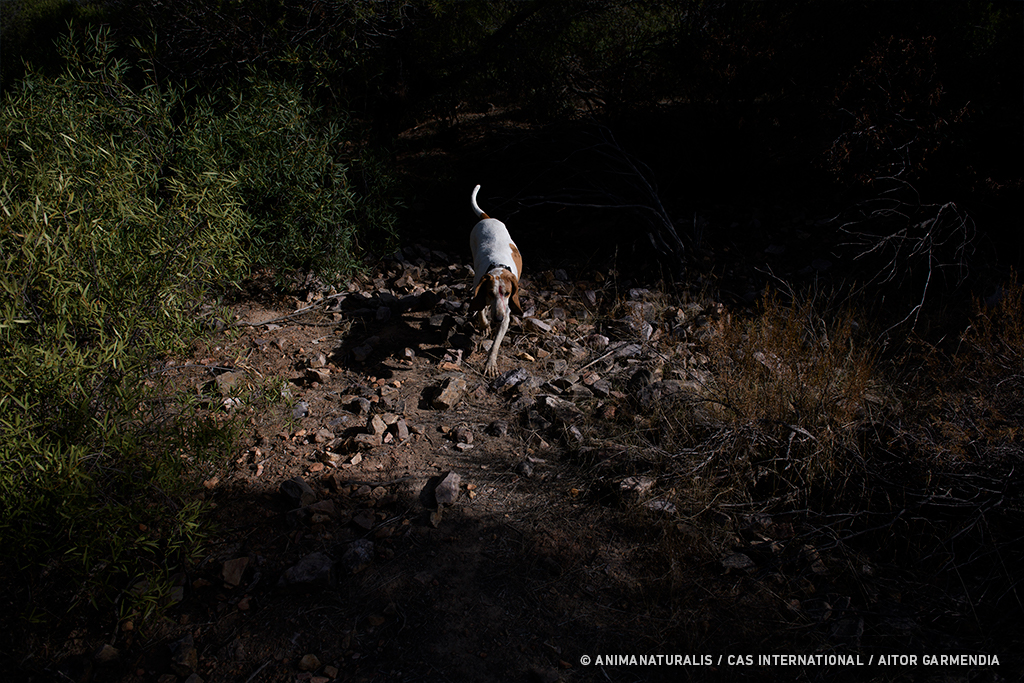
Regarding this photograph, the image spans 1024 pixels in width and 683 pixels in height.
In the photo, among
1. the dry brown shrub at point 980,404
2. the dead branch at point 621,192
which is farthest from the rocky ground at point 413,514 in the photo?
the dry brown shrub at point 980,404

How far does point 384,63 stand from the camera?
612 centimetres

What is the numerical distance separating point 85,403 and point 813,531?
3.04 metres

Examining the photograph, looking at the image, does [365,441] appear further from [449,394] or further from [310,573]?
[310,573]

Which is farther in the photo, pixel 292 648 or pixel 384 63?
pixel 384 63

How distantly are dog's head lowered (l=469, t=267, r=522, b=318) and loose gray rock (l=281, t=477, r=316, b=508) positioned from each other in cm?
155

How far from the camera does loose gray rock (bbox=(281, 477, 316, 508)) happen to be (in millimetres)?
2689

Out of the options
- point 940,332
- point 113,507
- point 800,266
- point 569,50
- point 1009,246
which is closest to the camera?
point 113,507

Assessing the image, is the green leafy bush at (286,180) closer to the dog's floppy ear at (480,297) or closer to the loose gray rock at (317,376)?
the loose gray rock at (317,376)

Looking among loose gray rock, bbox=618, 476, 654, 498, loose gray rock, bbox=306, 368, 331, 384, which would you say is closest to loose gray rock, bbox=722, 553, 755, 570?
loose gray rock, bbox=618, 476, 654, 498

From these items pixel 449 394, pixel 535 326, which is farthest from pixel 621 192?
pixel 449 394

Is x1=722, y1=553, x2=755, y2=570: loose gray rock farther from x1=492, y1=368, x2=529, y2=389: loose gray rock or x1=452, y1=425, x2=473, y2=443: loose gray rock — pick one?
x1=492, y1=368, x2=529, y2=389: loose gray rock

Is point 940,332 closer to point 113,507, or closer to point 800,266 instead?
point 800,266

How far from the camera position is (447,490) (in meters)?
2.77

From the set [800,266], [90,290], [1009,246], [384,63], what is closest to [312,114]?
[384,63]
